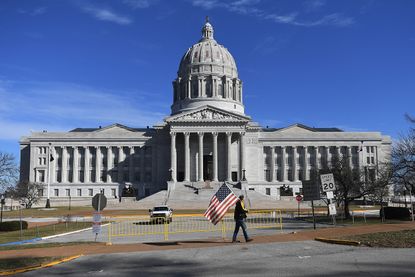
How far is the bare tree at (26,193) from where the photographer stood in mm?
89094

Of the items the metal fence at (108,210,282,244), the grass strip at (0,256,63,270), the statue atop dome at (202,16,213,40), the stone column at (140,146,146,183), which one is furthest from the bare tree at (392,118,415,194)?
the statue atop dome at (202,16,213,40)

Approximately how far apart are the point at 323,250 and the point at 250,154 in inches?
3758

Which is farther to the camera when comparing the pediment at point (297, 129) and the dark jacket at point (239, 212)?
the pediment at point (297, 129)

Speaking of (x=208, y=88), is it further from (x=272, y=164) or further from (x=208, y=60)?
(x=272, y=164)

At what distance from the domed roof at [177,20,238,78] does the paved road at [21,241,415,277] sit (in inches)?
4290

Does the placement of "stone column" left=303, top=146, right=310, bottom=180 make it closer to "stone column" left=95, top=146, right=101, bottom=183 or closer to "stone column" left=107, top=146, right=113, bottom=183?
"stone column" left=107, top=146, right=113, bottom=183

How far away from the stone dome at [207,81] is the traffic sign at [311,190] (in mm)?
91728

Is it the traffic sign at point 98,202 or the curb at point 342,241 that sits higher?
the traffic sign at point 98,202

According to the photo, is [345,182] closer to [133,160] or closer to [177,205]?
[177,205]

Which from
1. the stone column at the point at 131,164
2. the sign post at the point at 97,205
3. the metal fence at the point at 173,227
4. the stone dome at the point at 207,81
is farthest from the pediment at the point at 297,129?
the sign post at the point at 97,205

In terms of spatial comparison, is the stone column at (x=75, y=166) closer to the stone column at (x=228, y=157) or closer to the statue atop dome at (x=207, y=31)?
the stone column at (x=228, y=157)

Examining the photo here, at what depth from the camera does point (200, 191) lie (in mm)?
90875

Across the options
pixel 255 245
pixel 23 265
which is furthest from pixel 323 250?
pixel 23 265

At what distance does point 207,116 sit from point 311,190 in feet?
246
